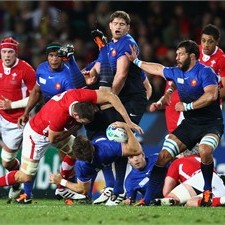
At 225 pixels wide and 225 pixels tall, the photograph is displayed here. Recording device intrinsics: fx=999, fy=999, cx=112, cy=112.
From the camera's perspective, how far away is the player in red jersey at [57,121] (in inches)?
501

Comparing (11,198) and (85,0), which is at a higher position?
(85,0)

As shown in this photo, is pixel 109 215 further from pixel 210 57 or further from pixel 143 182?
pixel 210 57

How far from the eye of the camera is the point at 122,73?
13742mm

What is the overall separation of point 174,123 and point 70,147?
2.10 metres

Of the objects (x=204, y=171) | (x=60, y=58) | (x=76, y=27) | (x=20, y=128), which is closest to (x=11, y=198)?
(x=20, y=128)

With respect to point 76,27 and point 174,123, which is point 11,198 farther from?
Answer: point 76,27

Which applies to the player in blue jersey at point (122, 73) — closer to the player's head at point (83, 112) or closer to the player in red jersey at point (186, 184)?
the player in red jersey at point (186, 184)

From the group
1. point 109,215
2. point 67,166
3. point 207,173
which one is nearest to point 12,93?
point 67,166

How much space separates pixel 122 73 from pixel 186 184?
1.76 meters

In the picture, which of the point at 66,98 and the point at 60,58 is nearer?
the point at 66,98

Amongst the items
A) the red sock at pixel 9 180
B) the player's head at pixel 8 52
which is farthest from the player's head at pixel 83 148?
the player's head at pixel 8 52

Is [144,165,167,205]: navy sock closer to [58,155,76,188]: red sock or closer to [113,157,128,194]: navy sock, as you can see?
[113,157,128,194]: navy sock

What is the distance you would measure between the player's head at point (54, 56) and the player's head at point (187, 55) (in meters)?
1.93

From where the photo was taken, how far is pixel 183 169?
13.9m
